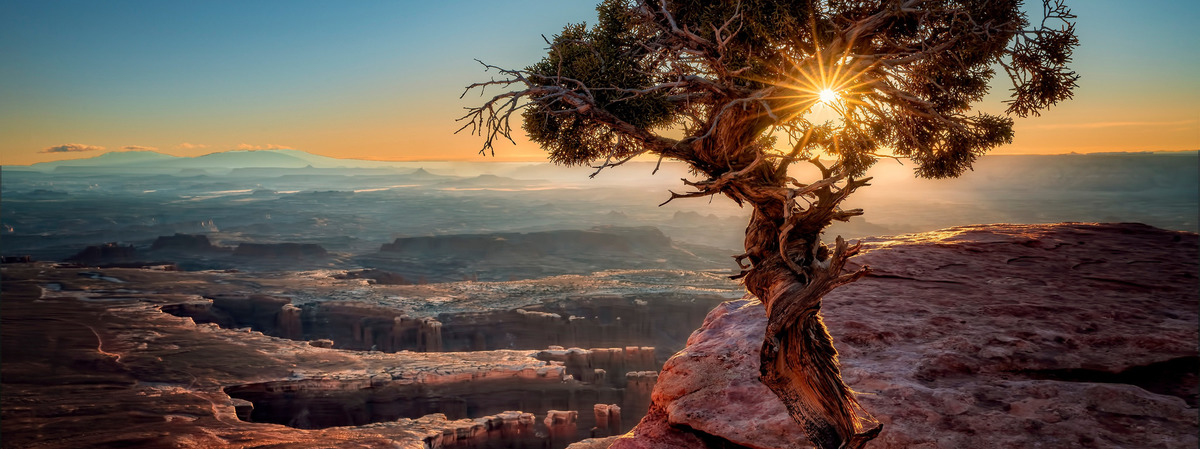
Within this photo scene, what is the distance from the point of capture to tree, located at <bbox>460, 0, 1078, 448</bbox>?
649 cm

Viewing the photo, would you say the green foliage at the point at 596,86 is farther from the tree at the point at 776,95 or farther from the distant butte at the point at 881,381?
the distant butte at the point at 881,381

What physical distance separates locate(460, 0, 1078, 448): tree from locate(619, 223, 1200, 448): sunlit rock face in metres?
1.44

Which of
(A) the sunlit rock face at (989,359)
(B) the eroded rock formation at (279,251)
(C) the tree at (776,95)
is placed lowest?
(B) the eroded rock formation at (279,251)

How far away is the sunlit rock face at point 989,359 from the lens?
7195 mm

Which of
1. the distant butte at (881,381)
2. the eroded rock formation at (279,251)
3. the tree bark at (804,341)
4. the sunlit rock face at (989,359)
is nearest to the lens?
the tree bark at (804,341)

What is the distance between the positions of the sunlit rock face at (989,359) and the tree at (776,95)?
144cm

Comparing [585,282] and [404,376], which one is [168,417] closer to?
[404,376]

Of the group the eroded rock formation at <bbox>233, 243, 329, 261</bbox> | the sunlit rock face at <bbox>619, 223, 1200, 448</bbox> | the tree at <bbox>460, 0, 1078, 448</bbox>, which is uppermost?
the tree at <bbox>460, 0, 1078, 448</bbox>

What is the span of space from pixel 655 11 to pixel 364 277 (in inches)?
3499

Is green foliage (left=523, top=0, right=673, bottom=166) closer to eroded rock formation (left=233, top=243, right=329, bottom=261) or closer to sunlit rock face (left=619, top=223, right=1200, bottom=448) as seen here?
sunlit rock face (left=619, top=223, right=1200, bottom=448)

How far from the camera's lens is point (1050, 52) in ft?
25.9

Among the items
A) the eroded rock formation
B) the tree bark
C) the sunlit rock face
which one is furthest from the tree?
the eroded rock formation

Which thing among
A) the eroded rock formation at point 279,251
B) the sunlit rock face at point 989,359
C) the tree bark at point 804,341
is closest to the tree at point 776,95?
the tree bark at point 804,341

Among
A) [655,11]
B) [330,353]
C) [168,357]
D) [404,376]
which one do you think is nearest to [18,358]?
[168,357]
